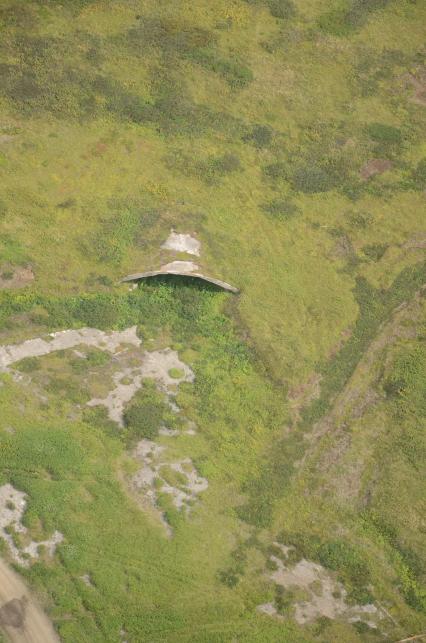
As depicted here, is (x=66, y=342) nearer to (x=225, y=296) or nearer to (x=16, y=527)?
(x=225, y=296)

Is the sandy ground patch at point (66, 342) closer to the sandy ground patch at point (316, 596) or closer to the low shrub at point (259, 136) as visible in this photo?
the sandy ground patch at point (316, 596)

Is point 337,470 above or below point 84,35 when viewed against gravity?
below

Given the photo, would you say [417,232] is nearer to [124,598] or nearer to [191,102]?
[191,102]

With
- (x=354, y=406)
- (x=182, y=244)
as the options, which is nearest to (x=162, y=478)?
(x=354, y=406)

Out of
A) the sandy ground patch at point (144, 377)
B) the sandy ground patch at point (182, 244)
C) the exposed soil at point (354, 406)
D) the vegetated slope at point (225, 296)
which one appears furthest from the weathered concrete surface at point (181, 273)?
the exposed soil at point (354, 406)

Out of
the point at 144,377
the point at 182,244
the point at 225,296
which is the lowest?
the point at 144,377

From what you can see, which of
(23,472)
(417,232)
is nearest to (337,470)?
(23,472)
